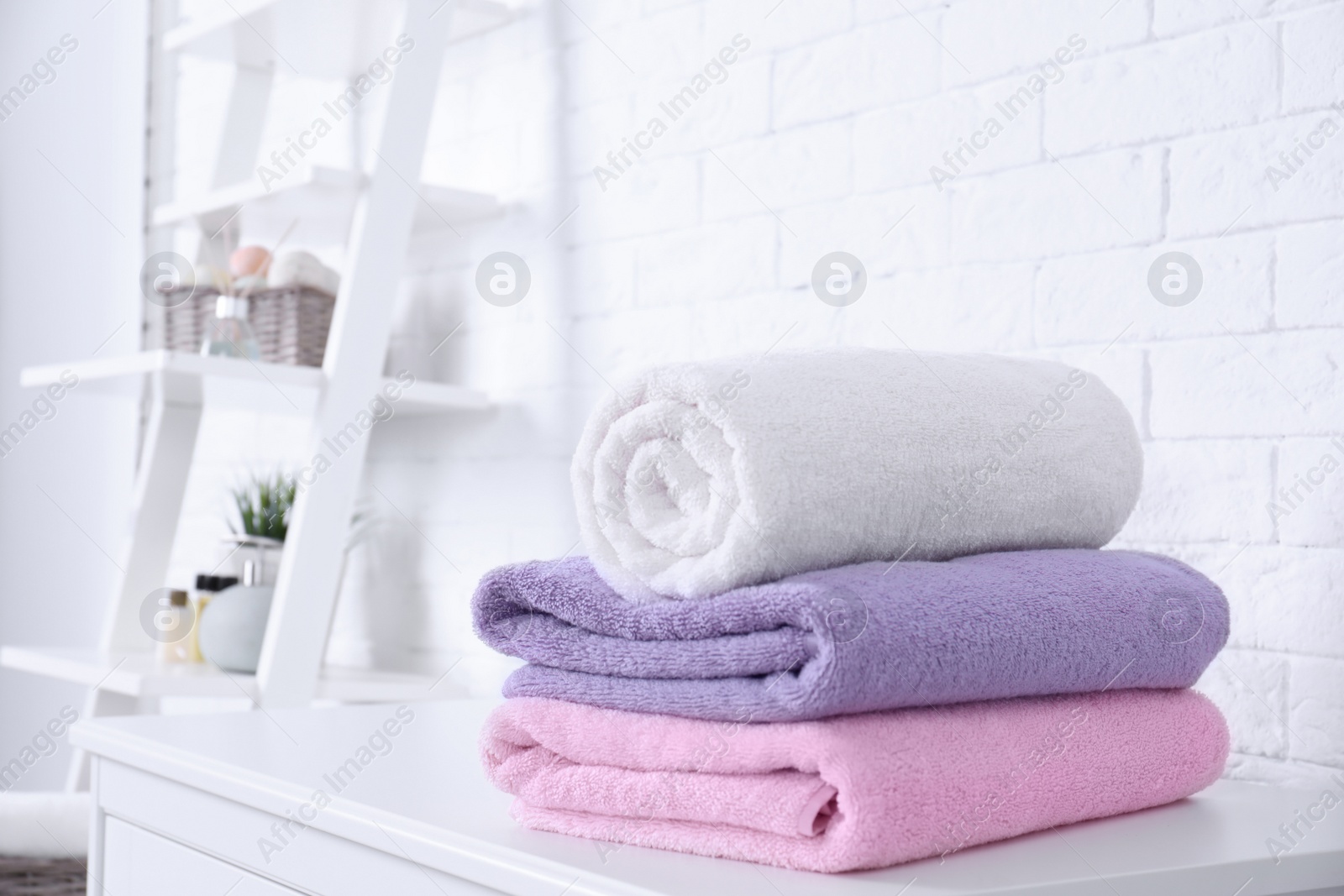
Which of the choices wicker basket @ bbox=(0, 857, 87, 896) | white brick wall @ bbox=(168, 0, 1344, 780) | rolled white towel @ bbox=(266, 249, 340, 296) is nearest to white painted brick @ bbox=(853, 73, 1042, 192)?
white brick wall @ bbox=(168, 0, 1344, 780)

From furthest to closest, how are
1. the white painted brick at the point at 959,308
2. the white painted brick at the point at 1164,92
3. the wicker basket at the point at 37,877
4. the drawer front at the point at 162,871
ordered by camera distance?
the wicker basket at the point at 37,877
the white painted brick at the point at 959,308
the white painted brick at the point at 1164,92
the drawer front at the point at 162,871

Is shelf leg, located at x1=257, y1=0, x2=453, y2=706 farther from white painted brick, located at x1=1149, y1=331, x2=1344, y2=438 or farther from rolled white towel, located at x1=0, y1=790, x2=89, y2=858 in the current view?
white painted brick, located at x1=1149, y1=331, x2=1344, y2=438

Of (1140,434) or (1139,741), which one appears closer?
(1139,741)

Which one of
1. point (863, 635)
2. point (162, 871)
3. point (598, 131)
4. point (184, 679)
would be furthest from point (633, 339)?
point (863, 635)

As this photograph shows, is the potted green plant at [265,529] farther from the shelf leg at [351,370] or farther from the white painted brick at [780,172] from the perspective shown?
the white painted brick at [780,172]

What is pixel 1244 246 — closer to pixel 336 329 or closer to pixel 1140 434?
pixel 1140 434

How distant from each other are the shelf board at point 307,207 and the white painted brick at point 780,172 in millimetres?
296

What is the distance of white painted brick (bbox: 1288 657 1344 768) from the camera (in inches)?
30.4

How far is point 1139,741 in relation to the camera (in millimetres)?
651

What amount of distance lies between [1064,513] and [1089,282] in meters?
0.26

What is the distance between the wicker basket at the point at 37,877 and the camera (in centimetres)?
105

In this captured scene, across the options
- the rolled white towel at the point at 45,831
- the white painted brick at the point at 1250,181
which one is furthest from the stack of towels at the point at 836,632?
the rolled white towel at the point at 45,831

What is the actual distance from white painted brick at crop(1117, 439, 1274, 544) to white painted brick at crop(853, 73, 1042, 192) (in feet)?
0.79

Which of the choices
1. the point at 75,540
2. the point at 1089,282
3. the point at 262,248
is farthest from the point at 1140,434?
the point at 75,540
